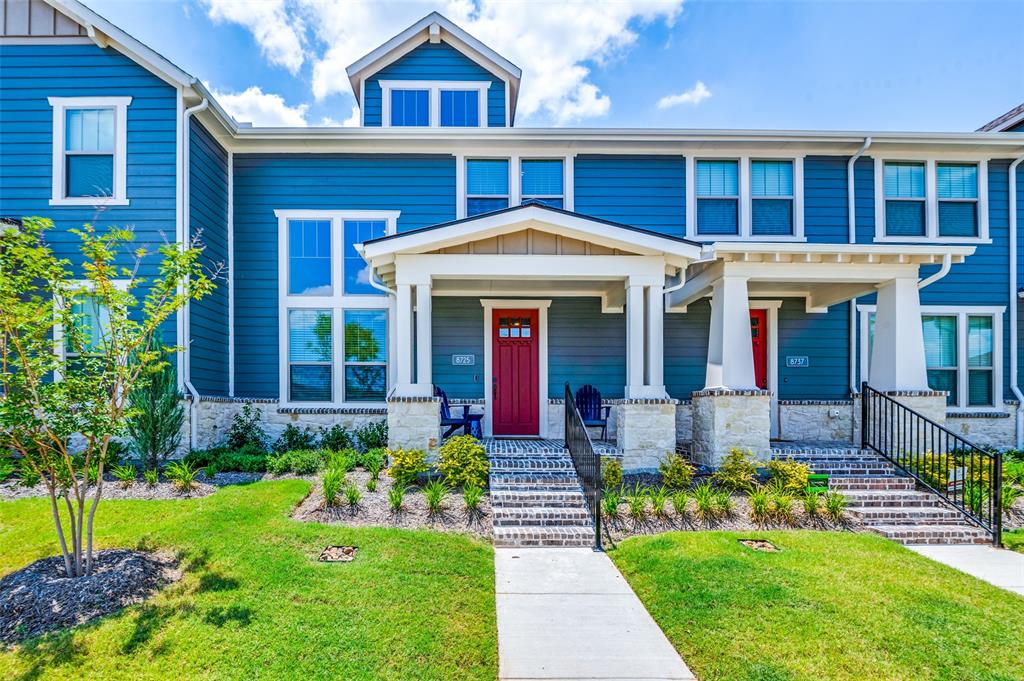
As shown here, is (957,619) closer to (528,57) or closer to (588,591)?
(588,591)

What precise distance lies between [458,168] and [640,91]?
4.11 metres

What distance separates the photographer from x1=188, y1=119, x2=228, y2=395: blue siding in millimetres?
8711

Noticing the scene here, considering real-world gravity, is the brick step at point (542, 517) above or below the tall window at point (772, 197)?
below

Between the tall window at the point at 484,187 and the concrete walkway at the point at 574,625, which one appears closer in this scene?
the concrete walkway at the point at 574,625

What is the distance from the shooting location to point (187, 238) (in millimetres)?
8547

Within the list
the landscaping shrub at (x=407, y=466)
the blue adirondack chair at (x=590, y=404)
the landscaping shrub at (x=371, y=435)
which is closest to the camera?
the landscaping shrub at (x=407, y=466)

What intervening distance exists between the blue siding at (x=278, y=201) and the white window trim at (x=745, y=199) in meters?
4.34

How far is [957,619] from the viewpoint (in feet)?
13.4

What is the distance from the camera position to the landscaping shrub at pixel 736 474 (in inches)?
282

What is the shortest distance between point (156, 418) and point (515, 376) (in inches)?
217

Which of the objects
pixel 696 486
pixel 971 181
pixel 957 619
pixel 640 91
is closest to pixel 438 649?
pixel 957 619

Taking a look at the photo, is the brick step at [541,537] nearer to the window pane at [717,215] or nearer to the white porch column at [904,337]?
the white porch column at [904,337]

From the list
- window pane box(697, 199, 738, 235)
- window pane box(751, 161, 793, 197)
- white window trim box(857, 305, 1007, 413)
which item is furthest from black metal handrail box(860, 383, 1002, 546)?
window pane box(751, 161, 793, 197)

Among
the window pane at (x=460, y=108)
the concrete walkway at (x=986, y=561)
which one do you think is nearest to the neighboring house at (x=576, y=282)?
the window pane at (x=460, y=108)
